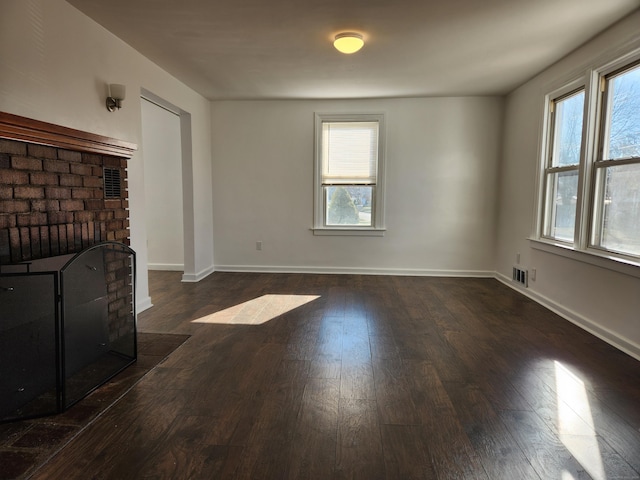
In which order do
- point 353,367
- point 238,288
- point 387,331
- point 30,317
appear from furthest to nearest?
point 238,288
point 387,331
point 353,367
point 30,317

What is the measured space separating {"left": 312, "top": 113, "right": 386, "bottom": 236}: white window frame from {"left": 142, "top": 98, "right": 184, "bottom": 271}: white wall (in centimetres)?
203

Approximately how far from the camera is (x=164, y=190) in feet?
19.4

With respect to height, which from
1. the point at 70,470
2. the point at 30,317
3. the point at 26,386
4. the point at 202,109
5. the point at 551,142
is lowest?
the point at 70,470

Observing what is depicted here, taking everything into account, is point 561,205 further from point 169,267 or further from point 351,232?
point 169,267

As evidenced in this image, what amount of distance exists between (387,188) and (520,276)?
207 centimetres

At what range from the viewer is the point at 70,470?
1650mm

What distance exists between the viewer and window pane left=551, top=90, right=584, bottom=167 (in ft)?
12.2

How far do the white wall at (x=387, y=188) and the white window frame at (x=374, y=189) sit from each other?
79 millimetres

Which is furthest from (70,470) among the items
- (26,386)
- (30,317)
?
(30,317)

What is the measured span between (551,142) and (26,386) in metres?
4.89

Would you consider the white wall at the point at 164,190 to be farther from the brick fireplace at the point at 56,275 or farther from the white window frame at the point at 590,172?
the white window frame at the point at 590,172

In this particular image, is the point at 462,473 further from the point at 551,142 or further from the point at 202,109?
the point at 202,109

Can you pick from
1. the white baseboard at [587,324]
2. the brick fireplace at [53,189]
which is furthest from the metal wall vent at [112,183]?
the white baseboard at [587,324]

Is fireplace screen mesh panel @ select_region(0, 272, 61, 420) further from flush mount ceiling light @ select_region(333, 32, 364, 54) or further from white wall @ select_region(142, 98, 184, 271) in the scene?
white wall @ select_region(142, 98, 184, 271)
